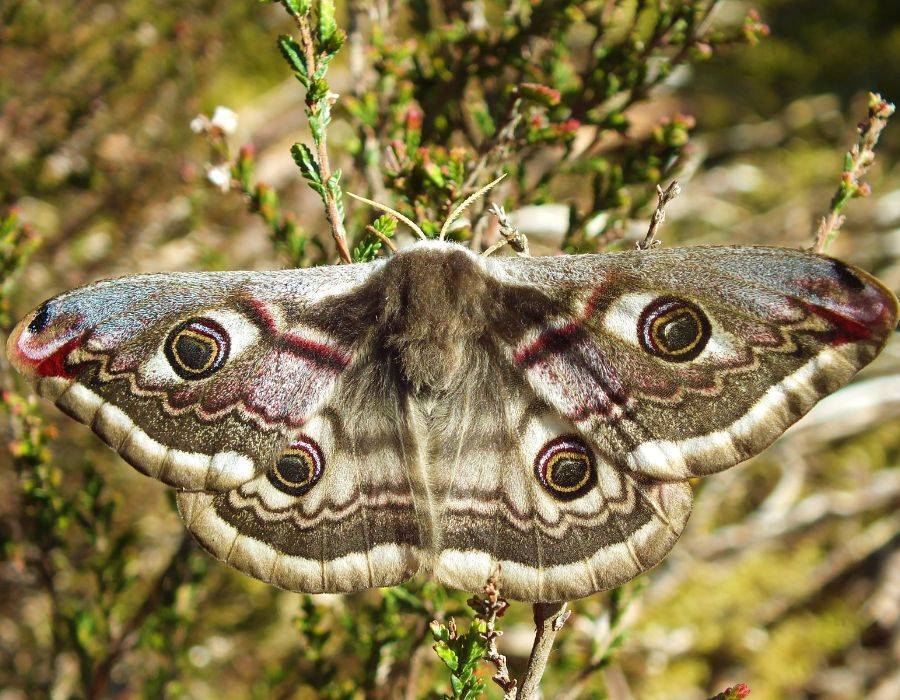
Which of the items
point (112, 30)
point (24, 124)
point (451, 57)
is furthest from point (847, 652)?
point (112, 30)

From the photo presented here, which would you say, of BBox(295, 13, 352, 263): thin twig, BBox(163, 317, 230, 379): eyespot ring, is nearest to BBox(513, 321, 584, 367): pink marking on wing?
BBox(295, 13, 352, 263): thin twig

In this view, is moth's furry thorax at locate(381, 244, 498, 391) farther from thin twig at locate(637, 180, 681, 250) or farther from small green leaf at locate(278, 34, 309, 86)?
small green leaf at locate(278, 34, 309, 86)

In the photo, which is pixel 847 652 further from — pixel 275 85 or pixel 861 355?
pixel 275 85

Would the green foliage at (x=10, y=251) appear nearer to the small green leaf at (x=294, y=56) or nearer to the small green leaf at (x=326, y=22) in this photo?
the small green leaf at (x=294, y=56)

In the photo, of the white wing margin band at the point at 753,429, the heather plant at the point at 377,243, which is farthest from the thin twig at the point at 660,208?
the white wing margin band at the point at 753,429

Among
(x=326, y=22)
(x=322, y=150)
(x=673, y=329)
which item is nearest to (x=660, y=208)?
(x=673, y=329)
